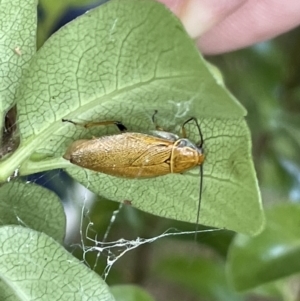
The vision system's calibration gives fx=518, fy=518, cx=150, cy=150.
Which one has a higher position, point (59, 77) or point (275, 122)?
point (59, 77)

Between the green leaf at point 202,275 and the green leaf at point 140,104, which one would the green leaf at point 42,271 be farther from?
the green leaf at point 202,275

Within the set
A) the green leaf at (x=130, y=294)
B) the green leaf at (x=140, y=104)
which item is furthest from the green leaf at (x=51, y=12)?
the green leaf at (x=140, y=104)

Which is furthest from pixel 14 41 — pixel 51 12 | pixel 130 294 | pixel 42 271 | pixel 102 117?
pixel 51 12

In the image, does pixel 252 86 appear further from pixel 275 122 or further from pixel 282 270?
pixel 282 270

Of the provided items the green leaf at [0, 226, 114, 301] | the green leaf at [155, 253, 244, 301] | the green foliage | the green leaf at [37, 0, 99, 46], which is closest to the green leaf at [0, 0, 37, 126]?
the green foliage

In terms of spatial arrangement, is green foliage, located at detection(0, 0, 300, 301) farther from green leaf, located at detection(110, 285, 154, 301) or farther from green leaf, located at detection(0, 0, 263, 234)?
green leaf, located at detection(110, 285, 154, 301)

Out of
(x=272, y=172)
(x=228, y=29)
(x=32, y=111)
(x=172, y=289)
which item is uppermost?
(x=32, y=111)

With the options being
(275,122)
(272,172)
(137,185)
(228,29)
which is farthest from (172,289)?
(137,185)
